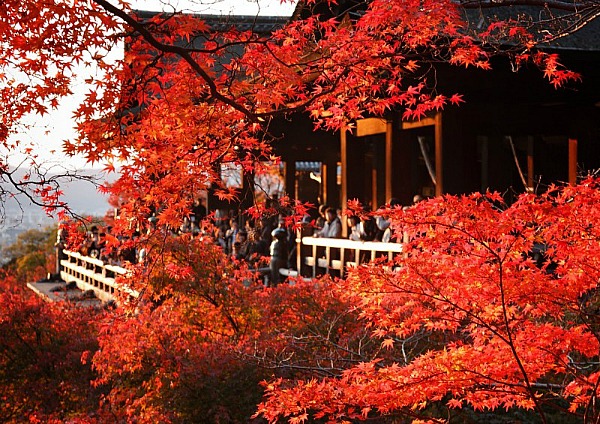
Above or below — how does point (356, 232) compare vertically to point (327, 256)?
above

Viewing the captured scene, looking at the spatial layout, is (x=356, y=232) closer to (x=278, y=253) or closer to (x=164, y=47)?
(x=278, y=253)

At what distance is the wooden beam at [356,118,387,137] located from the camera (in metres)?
13.5

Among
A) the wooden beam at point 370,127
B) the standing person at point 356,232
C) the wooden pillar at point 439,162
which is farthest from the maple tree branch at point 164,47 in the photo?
the wooden beam at point 370,127

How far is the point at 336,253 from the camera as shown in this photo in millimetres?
13711

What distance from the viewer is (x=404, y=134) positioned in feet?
45.0

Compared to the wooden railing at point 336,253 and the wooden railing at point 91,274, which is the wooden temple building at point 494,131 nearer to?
the wooden railing at point 336,253

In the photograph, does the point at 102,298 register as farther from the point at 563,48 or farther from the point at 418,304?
the point at 418,304

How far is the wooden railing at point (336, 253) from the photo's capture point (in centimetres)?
1135

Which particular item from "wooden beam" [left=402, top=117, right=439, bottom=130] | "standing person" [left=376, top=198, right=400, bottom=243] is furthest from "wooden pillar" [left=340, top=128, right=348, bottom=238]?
"standing person" [left=376, top=198, right=400, bottom=243]

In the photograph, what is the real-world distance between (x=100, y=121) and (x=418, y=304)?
9.73 ft

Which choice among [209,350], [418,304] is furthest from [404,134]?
[418,304]

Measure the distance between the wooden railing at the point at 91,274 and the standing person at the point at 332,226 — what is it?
5.86m

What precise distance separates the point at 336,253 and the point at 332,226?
0.57 metres

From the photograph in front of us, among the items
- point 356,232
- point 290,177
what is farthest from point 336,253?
point 290,177
